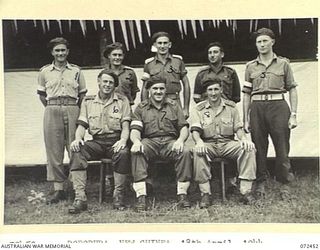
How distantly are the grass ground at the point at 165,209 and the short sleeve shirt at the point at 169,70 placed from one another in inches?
6.7

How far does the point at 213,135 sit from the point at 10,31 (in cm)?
40

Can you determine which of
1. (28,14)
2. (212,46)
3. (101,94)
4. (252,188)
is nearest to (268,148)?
(252,188)

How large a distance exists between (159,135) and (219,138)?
11 cm

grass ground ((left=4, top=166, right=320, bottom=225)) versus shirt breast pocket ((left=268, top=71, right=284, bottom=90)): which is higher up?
shirt breast pocket ((left=268, top=71, right=284, bottom=90))

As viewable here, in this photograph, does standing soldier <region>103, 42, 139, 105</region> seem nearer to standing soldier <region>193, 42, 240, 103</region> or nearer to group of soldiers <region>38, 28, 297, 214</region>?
group of soldiers <region>38, 28, 297, 214</region>

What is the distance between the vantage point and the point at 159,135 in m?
1.07

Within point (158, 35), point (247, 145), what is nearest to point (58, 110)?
point (158, 35)

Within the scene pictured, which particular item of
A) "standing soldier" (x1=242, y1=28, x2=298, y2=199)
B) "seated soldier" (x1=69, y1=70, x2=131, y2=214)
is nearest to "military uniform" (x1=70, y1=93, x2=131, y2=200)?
"seated soldier" (x1=69, y1=70, x2=131, y2=214)

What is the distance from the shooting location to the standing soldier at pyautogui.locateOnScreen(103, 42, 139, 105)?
1.07m

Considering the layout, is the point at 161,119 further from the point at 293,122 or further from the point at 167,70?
the point at 293,122

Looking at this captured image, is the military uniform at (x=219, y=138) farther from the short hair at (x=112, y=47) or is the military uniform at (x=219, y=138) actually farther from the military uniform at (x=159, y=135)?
the short hair at (x=112, y=47)

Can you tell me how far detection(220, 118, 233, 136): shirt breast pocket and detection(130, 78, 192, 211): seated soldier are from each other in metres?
0.06

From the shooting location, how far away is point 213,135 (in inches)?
42.0

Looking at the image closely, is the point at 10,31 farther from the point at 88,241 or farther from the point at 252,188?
the point at 252,188
